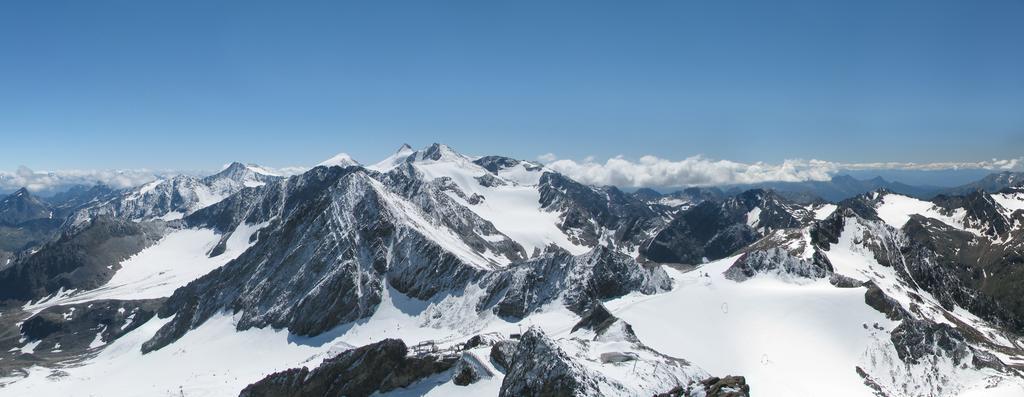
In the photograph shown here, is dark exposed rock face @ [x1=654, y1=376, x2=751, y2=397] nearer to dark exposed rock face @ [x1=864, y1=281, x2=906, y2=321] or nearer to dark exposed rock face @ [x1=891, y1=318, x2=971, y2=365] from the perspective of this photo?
dark exposed rock face @ [x1=891, y1=318, x2=971, y2=365]

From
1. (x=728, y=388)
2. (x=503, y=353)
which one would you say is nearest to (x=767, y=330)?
(x=503, y=353)

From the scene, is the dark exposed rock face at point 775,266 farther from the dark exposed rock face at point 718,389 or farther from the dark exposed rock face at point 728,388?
the dark exposed rock face at point 728,388

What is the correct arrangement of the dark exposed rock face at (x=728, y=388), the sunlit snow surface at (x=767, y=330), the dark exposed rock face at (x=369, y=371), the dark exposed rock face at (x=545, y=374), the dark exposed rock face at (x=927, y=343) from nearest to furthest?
the dark exposed rock face at (x=728, y=388), the dark exposed rock face at (x=545, y=374), the dark exposed rock face at (x=369, y=371), the sunlit snow surface at (x=767, y=330), the dark exposed rock face at (x=927, y=343)

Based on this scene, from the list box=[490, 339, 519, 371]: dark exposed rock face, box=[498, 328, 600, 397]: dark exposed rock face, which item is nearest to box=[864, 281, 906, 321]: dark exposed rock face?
box=[490, 339, 519, 371]: dark exposed rock face

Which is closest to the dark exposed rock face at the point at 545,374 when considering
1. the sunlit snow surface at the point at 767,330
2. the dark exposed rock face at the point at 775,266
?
the sunlit snow surface at the point at 767,330

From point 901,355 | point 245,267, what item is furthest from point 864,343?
point 245,267

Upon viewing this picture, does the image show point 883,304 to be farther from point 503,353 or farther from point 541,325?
point 503,353

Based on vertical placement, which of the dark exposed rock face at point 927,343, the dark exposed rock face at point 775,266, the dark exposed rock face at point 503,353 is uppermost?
the dark exposed rock face at point 503,353
